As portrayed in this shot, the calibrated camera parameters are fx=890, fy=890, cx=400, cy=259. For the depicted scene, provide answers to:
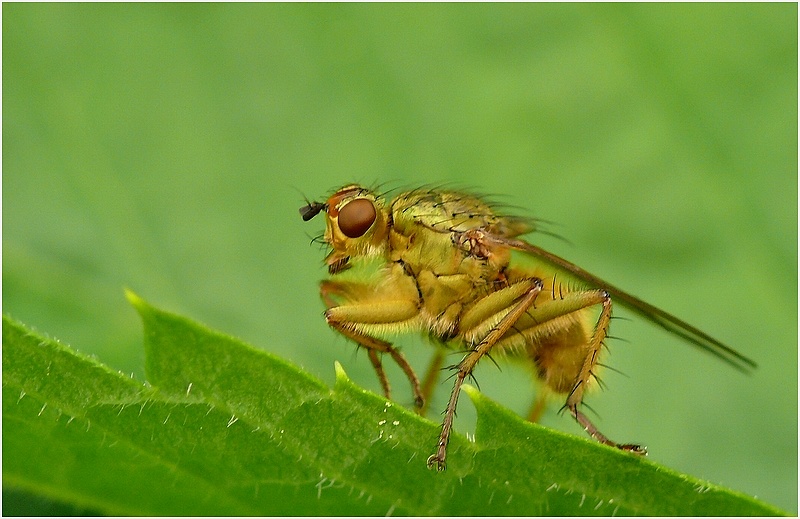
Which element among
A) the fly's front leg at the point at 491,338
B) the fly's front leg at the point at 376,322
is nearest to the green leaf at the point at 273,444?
the fly's front leg at the point at 491,338

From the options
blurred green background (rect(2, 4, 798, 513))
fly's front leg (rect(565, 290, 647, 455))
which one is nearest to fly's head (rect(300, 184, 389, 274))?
blurred green background (rect(2, 4, 798, 513))

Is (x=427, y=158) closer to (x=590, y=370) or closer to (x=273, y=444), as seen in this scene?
(x=590, y=370)

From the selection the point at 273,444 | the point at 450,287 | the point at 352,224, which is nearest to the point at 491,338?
the point at 450,287

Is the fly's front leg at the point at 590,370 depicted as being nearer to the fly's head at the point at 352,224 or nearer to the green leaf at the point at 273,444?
the green leaf at the point at 273,444

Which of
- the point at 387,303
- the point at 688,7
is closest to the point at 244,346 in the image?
the point at 387,303

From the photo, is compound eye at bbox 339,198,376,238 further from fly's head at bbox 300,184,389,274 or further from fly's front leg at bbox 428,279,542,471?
fly's front leg at bbox 428,279,542,471

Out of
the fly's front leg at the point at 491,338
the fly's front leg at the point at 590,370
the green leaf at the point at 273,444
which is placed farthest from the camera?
the fly's front leg at the point at 590,370

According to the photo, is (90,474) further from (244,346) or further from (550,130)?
(550,130)
